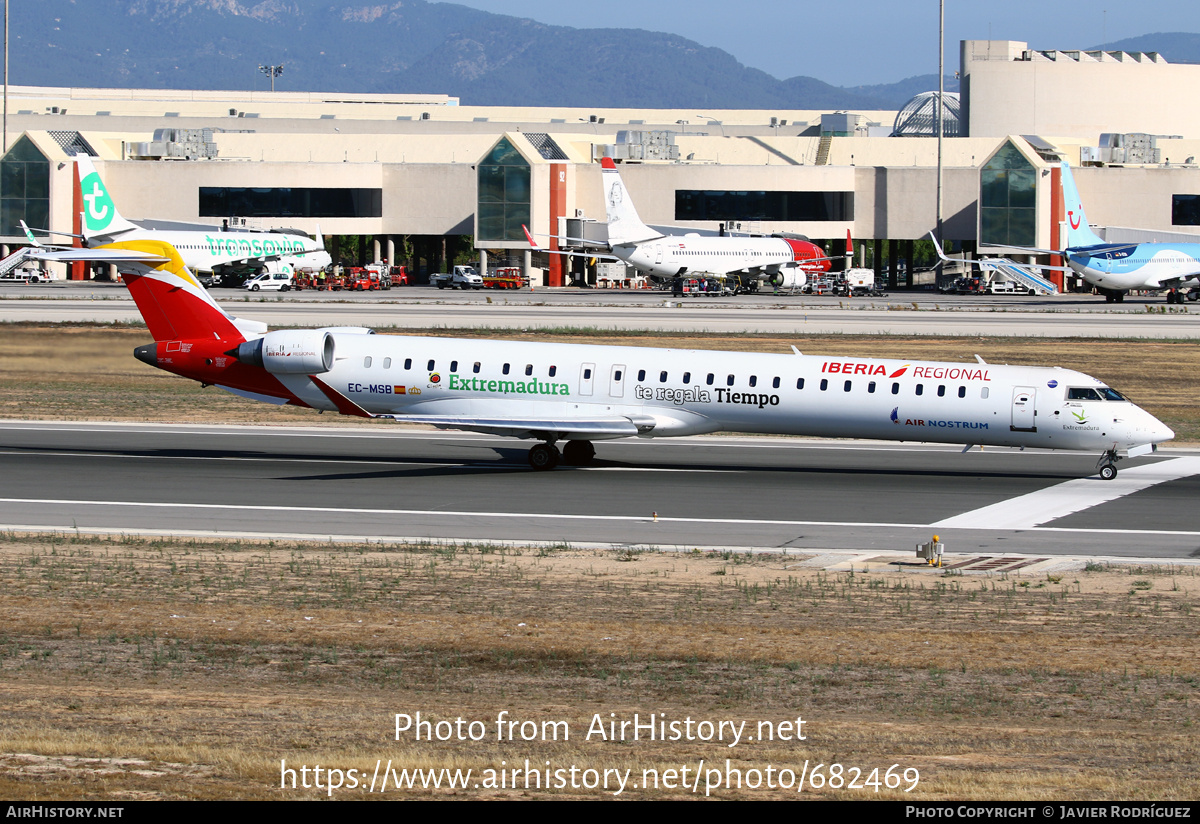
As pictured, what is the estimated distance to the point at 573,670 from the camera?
16875mm

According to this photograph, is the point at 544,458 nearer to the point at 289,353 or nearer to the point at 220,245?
the point at 289,353

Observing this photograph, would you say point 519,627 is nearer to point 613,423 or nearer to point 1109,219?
point 613,423

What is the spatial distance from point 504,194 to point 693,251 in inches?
944

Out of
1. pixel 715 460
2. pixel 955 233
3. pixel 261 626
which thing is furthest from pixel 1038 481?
pixel 955 233

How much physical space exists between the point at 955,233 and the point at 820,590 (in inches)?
4247

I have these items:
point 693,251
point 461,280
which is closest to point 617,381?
point 693,251

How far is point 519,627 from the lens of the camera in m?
19.1

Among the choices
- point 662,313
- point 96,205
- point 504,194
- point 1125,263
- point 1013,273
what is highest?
point 504,194

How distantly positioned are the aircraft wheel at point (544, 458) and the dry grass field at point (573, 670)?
387 inches

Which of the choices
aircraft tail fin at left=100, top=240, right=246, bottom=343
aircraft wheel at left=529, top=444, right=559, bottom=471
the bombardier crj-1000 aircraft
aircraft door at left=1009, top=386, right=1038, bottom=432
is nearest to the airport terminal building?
aircraft tail fin at left=100, top=240, right=246, bottom=343

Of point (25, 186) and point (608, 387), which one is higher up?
point (25, 186)

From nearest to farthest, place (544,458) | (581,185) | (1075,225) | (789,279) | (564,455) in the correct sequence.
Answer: (544,458) → (564,455) → (1075,225) → (789,279) → (581,185)

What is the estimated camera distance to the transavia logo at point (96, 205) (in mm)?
88875

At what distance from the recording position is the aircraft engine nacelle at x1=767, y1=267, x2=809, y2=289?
107m
